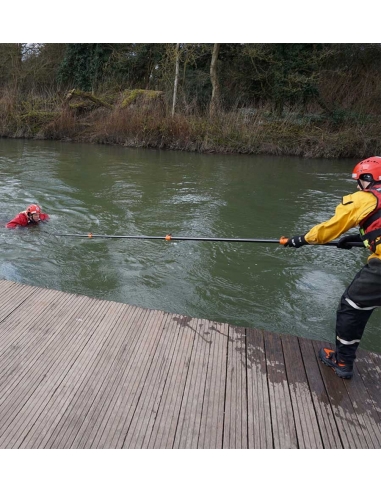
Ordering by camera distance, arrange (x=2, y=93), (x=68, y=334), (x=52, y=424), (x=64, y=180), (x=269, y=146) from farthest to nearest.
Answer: (x=2, y=93) → (x=269, y=146) → (x=64, y=180) → (x=68, y=334) → (x=52, y=424)

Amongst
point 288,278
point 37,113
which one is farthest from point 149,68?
point 288,278

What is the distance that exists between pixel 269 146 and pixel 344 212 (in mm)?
15720

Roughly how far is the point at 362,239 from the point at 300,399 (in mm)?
1341

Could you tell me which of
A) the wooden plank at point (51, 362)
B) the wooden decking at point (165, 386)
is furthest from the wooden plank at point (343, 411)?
the wooden plank at point (51, 362)

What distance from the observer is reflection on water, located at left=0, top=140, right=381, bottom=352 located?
561 centimetres

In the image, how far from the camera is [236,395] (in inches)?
122

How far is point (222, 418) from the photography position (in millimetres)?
2863

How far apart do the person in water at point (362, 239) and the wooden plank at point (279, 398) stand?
1.61 feet

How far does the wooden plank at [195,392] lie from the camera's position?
2.70 metres

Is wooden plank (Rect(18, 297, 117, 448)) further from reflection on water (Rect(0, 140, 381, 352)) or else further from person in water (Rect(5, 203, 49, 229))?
person in water (Rect(5, 203, 49, 229))

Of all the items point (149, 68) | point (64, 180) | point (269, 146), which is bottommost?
point (64, 180)

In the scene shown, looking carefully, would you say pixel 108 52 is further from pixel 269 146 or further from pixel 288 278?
pixel 288 278

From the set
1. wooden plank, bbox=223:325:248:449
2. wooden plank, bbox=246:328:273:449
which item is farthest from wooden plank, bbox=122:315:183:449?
wooden plank, bbox=246:328:273:449

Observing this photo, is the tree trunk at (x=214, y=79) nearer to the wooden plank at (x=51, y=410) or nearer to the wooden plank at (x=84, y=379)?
the wooden plank at (x=84, y=379)
